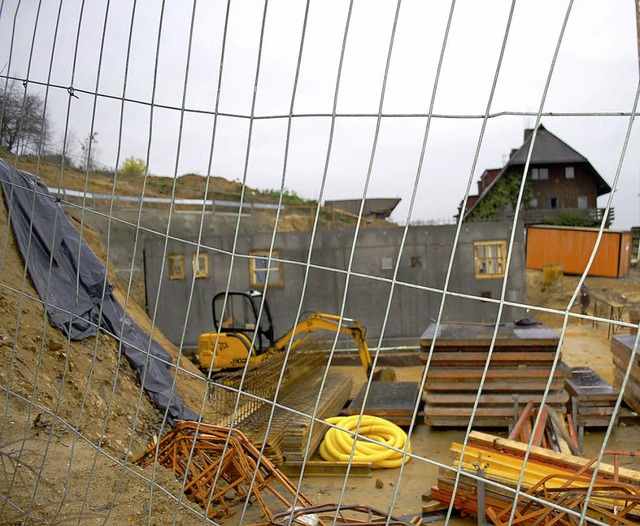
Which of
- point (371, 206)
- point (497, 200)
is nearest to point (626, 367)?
point (497, 200)

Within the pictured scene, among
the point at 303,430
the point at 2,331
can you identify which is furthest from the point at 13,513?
the point at 303,430

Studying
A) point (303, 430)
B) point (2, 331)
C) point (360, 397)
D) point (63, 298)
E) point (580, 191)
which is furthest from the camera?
point (580, 191)

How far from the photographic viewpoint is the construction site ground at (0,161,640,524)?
3.48m

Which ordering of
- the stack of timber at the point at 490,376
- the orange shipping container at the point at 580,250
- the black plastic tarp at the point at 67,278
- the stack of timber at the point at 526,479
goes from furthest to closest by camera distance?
the orange shipping container at the point at 580,250, the stack of timber at the point at 490,376, the black plastic tarp at the point at 67,278, the stack of timber at the point at 526,479

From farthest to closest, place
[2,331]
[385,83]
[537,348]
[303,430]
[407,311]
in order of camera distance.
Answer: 1. [407,311]
2. [537,348]
3. [303,430]
4. [2,331]
5. [385,83]

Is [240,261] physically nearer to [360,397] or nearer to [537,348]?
[360,397]

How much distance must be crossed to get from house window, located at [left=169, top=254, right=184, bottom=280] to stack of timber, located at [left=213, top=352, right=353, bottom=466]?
632 cm

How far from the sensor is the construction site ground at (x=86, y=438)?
137 inches

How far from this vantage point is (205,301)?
16.1 m

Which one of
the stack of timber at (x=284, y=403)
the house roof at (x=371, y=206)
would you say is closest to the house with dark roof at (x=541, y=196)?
the house roof at (x=371, y=206)

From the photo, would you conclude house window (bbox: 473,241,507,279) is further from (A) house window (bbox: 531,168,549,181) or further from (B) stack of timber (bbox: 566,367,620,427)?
(A) house window (bbox: 531,168,549,181)

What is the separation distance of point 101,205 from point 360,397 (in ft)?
67.9

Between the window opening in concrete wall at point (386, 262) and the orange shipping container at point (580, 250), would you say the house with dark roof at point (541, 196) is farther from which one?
the window opening in concrete wall at point (386, 262)

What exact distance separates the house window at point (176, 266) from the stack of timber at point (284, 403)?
6.32 m
